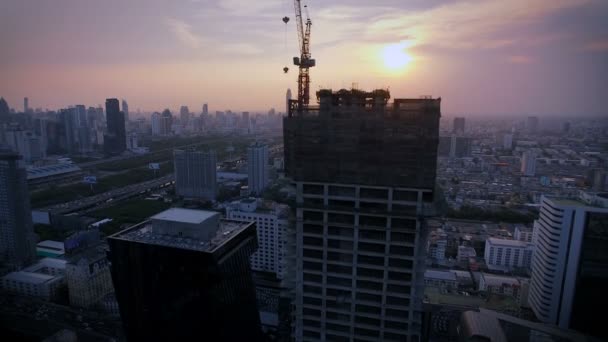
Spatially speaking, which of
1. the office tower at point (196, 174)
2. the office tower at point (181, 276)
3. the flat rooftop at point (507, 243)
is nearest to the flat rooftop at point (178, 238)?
the office tower at point (181, 276)

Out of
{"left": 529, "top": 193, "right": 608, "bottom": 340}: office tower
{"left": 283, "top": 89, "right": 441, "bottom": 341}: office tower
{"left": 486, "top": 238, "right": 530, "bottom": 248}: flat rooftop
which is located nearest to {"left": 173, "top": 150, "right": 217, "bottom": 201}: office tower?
{"left": 486, "top": 238, "right": 530, "bottom": 248}: flat rooftop

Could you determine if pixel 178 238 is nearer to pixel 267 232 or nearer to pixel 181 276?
pixel 181 276

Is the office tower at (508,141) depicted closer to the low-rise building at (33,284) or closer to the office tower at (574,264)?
the office tower at (574,264)

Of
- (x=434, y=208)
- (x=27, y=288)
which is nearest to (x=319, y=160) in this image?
(x=434, y=208)

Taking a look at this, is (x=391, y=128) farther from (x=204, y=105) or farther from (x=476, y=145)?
(x=204, y=105)

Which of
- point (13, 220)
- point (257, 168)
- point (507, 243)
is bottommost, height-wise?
point (507, 243)

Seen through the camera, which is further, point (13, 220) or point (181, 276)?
point (13, 220)

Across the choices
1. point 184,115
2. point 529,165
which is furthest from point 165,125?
point 529,165

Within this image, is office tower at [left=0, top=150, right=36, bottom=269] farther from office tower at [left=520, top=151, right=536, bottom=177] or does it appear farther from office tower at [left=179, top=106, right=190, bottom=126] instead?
office tower at [left=179, top=106, right=190, bottom=126]
